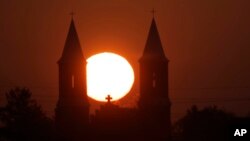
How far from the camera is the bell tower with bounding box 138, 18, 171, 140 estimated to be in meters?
82.2

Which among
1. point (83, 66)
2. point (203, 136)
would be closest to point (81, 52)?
point (83, 66)

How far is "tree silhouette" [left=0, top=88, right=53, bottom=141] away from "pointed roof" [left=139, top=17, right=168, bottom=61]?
10.5 meters

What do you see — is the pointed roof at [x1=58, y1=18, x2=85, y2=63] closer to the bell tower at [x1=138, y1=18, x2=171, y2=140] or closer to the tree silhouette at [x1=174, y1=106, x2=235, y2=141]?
the bell tower at [x1=138, y1=18, x2=171, y2=140]

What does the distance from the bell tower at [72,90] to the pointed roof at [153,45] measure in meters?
5.51

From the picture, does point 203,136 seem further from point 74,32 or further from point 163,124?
point 74,32

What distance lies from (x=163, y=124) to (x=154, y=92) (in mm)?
2863

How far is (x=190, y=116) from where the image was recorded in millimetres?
113562

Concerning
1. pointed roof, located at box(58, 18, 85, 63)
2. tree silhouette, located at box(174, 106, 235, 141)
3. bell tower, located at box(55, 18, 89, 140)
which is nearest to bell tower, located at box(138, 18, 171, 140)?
bell tower, located at box(55, 18, 89, 140)

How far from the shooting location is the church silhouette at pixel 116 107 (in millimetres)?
80750

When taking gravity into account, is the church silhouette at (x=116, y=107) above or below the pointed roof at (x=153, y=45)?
below

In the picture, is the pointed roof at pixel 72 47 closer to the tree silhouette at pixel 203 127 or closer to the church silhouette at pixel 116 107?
the church silhouette at pixel 116 107

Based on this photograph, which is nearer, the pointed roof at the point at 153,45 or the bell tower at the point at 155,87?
the bell tower at the point at 155,87

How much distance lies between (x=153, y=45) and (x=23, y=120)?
59.8 feet

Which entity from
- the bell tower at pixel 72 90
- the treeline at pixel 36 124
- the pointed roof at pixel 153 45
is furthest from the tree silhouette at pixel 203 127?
the bell tower at pixel 72 90
